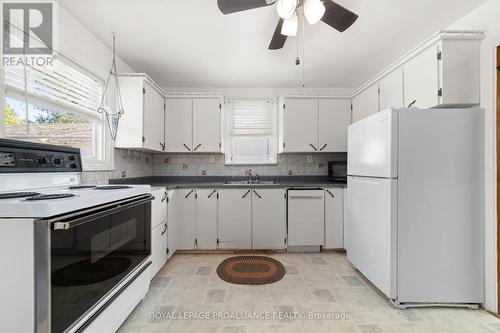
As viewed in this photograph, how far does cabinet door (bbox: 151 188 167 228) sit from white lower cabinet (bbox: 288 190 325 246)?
1.51 m

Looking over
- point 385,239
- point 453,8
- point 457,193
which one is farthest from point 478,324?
point 453,8

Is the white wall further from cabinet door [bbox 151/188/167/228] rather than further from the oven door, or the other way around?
cabinet door [bbox 151/188/167/228]

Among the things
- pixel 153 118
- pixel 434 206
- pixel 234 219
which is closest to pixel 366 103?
pixel 434 206

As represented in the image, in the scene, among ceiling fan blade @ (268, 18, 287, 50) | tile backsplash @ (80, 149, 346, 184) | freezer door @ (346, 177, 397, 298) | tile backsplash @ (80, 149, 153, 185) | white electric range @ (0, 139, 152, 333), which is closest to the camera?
white electric range @ (0, 139, 152, 333)

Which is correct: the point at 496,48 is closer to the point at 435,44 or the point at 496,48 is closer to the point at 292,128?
A: the point at 435,44

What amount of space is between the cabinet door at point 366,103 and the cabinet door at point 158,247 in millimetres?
2717

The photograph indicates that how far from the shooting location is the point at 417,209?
5.69ft

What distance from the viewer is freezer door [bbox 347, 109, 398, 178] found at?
174cm

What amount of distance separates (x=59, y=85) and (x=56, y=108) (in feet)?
0.64

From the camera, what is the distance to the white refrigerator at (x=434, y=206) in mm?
1707

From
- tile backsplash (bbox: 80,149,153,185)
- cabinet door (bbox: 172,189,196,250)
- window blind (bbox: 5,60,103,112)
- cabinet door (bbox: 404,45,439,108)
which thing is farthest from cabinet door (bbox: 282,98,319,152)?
window blind (bbox: 5,60,103,112)

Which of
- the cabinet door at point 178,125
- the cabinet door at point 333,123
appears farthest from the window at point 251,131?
the cabinet door at point 333,123

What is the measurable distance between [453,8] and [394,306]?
243 centimetres

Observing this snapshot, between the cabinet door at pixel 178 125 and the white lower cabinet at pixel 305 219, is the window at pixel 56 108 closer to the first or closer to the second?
the cabinet door at pixel 178 125
